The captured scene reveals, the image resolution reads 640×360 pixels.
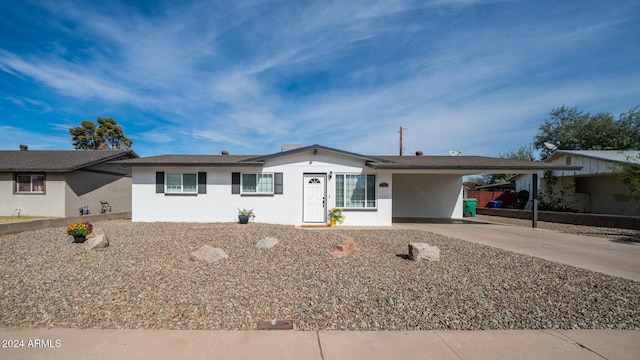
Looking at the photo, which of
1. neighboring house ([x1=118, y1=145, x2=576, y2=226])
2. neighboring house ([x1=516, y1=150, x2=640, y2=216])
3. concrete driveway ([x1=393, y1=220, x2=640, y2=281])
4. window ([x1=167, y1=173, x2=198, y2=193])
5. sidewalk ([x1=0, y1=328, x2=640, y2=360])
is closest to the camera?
sidewalk ([x1=0, y1=328, x2=640, y2=360])

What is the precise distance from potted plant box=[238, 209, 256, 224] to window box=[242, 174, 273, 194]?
0.85 m

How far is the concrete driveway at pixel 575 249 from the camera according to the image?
6.48 meters

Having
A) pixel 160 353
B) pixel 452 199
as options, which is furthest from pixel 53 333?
pixel 452 199

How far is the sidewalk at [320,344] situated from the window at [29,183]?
15.3 metres

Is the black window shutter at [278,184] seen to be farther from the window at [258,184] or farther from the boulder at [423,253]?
the boulder at [423,253]

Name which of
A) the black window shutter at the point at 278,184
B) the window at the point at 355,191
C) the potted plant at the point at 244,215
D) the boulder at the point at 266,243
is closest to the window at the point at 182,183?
the potted plant at the point at 244,215

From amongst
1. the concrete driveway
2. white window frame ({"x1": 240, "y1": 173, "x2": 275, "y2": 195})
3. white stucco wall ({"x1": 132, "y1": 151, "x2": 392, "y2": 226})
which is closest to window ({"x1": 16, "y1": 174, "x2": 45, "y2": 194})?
white stucco wall ({"x1": 132, "y1": 151, "x2": 392, "y2": 226})

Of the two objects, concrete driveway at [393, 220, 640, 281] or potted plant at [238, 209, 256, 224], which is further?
potted plant at [238, 209, 256, 224]

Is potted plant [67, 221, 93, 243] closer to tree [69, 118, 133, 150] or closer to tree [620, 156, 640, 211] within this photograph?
tree [620, 156, 640, 211]

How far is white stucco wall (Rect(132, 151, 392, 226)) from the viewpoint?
12.5 metres

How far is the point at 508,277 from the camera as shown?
5.49 m

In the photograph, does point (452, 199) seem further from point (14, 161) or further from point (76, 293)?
point (14, 161)

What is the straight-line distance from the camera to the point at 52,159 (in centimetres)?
1569

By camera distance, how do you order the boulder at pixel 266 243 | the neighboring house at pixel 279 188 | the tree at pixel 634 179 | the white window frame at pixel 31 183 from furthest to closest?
1. the white window frame at pixel 31 183
2. the neighboring house at pixel 279 188
3. the tree at pixel 634 179
4. the boulder at pixel 266 243
